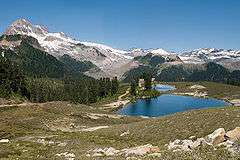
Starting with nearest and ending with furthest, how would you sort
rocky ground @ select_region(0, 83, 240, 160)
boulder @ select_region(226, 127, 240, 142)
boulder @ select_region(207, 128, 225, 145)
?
1. rocky ground @ select_region(0, 83, 240, 160)
2. boulder @ select_region(226, 127, 240, 142)
3. boulder @ select_region(207, 128, 225, 145)

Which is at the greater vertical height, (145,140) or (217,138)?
(217,138)

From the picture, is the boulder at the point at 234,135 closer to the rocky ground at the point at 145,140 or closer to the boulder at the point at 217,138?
the rocky ground at the point at 145,140

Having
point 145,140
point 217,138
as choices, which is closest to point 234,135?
point 217,138

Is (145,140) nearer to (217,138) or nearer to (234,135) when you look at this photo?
(217,138)

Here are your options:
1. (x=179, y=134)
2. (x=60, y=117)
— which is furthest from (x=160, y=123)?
(x=60, y=117)

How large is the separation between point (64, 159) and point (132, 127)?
3322cm

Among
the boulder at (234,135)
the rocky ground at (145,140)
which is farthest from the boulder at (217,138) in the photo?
the boulder at (234,135)

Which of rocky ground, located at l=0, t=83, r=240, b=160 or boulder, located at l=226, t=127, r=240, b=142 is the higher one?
boulder, located at l=226, t=127, r=240, b=142

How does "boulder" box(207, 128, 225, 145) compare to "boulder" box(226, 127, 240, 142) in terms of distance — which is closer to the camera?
"boulder" box(226, 127, 240, 142)

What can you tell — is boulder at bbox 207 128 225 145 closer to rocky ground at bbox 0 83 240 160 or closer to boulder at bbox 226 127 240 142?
rocky ground at bbox 0 83 240 160

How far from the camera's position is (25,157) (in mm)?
50469

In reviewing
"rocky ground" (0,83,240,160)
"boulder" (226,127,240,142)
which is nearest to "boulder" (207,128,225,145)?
"rocky ground" (0,83,240,160)

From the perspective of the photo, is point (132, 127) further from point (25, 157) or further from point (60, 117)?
point (60, 117)

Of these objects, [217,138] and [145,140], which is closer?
[217,138]
